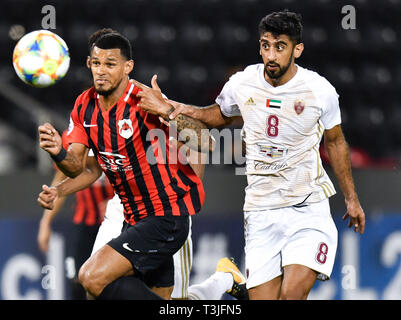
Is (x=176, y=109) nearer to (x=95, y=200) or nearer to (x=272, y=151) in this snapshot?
(x=272, y=151)

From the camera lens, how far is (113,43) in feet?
14.0

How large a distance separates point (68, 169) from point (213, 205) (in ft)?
7.16

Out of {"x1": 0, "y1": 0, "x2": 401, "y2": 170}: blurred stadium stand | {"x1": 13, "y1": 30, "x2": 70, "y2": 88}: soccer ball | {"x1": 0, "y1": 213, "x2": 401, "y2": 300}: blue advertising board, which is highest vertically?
{"x1": 0, "y1": 0, "x2": 401, "y2": 170}: blurred stadium stand

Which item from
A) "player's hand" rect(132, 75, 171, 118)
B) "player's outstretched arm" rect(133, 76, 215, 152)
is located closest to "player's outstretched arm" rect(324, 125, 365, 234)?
"player's outstretched arm" rect(133, 76, 215, 152)

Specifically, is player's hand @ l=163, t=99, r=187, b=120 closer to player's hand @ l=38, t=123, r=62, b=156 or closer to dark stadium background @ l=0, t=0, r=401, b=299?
player's hand @ l=38, t=123, r=62, b=156

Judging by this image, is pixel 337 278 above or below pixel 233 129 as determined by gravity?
below

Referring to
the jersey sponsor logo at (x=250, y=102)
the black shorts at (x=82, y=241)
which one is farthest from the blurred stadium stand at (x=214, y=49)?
the jersey sponsor logo at (x=250, y=102)

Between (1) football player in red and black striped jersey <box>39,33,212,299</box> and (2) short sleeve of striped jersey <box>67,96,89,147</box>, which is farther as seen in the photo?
(2) short sleeve of striped jersey <box>67,96,89,147</box>

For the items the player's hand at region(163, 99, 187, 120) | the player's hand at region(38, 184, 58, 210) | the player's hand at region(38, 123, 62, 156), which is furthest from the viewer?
the player's hand at region(163, 99, 187, 120)

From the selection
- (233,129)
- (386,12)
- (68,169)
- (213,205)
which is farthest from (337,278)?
(386,12)

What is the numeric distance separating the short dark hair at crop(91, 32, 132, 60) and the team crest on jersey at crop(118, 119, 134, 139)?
14.0 inches

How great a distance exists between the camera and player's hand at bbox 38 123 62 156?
391 cm
